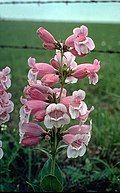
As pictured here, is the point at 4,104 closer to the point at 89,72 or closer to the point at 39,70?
the point at 39,70

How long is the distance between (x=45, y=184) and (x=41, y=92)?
330mm

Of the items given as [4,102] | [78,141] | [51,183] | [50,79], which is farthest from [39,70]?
[51,183]

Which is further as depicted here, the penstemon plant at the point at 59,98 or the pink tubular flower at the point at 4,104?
the pink tubular flower at the point at 4,104

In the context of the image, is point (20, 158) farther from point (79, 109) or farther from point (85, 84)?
point (85, 84)

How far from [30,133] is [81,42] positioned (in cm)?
38

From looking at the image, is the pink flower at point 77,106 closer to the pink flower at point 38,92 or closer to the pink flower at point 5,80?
the pink flower at point 38,92

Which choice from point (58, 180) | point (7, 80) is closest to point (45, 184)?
point (58, 180)

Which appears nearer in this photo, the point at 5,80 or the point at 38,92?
the point at 38,92

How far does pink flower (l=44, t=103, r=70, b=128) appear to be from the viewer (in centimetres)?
184

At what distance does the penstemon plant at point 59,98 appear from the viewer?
1907 mm

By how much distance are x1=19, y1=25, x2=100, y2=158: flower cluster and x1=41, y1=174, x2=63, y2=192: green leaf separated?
0.10 metres

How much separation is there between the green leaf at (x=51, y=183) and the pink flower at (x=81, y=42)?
1.48 ft

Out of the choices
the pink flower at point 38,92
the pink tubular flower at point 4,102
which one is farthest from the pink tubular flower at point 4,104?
the pink flower at point 38,92

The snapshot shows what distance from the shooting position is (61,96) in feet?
6.55
